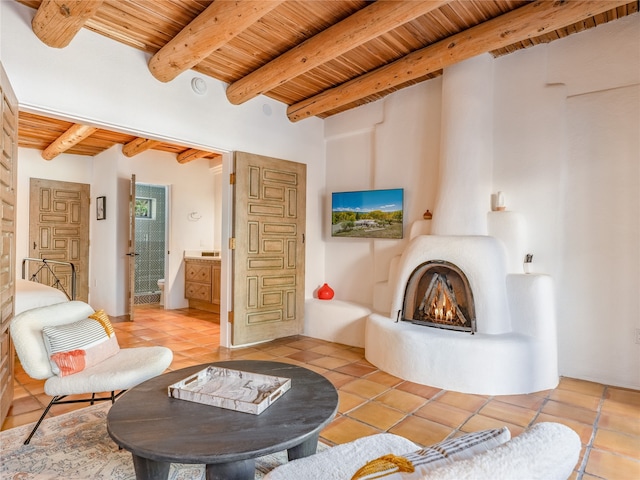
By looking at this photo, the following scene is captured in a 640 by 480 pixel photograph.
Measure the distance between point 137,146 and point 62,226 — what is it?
2.17 meters

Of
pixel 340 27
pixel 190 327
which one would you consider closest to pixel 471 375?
pixel 340 27

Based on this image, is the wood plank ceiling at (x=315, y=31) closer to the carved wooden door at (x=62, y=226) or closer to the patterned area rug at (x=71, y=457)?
the patterned area rug at (x=71, y=457)

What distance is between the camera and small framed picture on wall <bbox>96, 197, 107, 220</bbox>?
5.90 meters

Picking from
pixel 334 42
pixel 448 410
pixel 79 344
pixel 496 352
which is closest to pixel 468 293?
pixel 496 352

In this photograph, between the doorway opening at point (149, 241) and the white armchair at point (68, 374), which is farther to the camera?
the doorway opening at point (149, 241)

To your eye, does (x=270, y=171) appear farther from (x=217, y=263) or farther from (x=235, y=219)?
(x=217, y=263)

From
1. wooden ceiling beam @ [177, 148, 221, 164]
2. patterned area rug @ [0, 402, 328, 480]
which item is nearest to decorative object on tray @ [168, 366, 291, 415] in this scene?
patterned area rug @ [0, 402, 328, 480]

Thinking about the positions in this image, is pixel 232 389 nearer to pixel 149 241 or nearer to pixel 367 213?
pixel 367 213

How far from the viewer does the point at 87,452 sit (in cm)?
195

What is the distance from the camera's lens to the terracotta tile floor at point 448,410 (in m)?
2.06

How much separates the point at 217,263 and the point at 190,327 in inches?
44.4

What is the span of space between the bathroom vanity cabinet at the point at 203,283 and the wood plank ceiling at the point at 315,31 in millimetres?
2890

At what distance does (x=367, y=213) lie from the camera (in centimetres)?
424

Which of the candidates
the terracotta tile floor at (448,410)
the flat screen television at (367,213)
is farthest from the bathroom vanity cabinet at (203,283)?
the flat screen television at (367,213)
